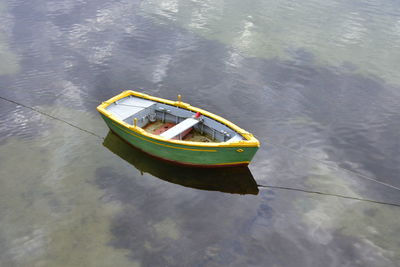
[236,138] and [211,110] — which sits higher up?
[236,138]

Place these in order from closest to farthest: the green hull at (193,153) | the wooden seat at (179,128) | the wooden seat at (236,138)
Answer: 1. the green hull at (193,153)
2. the wooden seat at (236,138)
3. the wooden seat at (179,128)

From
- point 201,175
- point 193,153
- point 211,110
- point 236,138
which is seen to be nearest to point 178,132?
point 193,153

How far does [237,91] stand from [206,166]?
1183 centimetres

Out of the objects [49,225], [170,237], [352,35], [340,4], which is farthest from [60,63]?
[340,4]

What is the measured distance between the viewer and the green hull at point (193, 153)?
73.5 feet

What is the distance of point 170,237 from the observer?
19.7 metres

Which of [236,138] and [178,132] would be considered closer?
[236,138]

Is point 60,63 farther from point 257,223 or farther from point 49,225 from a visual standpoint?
point 257,223

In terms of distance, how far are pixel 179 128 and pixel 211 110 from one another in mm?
7152

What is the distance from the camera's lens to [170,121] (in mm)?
26797

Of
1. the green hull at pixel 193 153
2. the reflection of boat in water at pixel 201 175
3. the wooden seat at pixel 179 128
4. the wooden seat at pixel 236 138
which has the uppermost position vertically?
the wooden seat at pixel 236 138

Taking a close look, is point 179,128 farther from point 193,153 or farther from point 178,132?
point 193,153

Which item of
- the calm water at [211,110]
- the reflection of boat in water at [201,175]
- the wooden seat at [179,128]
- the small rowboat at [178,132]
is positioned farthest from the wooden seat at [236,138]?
the wooden seat at [179,128]

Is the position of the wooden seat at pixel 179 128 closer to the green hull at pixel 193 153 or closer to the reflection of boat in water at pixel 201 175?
the green hull at pixel 193 153
